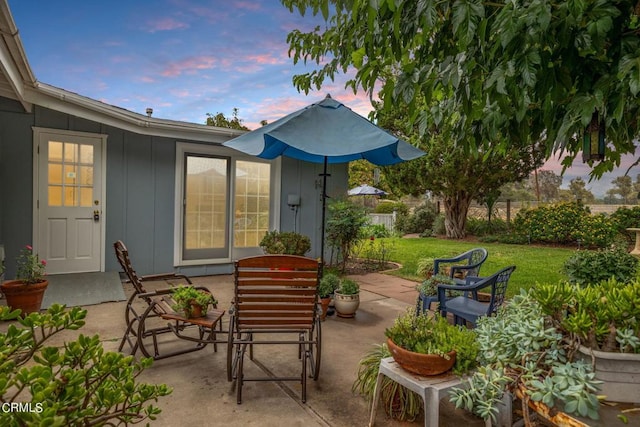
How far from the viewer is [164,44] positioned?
7379mm

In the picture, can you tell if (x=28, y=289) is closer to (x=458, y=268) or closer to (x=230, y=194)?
(x=230, y=194)

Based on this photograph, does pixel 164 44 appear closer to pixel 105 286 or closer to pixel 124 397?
pixel 105 286

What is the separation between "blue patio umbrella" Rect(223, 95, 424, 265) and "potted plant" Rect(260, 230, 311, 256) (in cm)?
206

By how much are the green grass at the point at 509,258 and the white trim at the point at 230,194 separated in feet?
8.71

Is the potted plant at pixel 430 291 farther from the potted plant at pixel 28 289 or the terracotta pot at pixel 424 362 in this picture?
the potted plant at pixel 28 289

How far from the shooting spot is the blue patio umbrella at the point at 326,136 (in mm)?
3459

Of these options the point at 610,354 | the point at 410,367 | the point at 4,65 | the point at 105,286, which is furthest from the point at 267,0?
the point at 610,354

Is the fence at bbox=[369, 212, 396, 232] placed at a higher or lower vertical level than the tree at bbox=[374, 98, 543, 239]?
lower

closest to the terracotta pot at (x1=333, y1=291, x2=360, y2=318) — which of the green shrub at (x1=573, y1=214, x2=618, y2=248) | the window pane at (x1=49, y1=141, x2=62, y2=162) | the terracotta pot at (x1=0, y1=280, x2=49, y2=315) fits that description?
the terracotta pot at (x1=0, y1=280, x2=49, y2=315)

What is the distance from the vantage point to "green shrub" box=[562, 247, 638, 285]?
3.52 metres

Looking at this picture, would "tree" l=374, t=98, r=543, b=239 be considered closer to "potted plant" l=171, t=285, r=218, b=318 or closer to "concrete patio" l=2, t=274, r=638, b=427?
"concrete patio" l=2, t=274, r=638, b=427

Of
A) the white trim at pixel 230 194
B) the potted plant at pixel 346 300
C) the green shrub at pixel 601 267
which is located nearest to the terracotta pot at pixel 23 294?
the white trim at pixel 230 194

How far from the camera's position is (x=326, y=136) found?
12.1 feet

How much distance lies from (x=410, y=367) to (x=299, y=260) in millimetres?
1071
